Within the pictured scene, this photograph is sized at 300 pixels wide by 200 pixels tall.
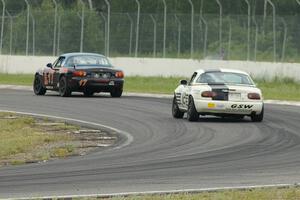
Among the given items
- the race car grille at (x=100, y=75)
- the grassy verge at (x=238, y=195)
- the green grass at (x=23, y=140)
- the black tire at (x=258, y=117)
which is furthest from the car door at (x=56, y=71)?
the grassy verge at (x=238, y=195)

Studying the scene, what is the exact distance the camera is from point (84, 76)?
32.0 metres

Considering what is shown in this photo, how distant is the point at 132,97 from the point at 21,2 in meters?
22.6

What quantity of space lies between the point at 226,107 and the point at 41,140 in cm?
521

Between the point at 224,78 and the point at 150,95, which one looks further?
the point at 150,95

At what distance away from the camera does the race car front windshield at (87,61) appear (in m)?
32.7

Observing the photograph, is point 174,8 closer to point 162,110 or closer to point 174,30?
point 174,30

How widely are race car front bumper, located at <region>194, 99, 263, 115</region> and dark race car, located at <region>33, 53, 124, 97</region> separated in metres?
9.37

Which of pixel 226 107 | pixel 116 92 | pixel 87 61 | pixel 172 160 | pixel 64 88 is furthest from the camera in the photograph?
pixel 87 61

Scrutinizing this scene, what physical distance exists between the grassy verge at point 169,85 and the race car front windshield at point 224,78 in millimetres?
9789

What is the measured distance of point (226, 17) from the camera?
153 ft

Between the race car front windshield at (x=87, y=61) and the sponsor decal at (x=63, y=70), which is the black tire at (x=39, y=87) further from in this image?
the race car front windshield at (x=87, y=61)

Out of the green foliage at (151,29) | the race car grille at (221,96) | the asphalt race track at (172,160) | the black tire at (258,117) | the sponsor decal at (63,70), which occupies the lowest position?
the asphalt race track at (172,160)

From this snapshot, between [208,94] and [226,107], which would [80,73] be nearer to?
[208,94]

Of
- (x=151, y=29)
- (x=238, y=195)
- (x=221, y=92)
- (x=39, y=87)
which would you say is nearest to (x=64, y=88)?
(x=39, y=87)
